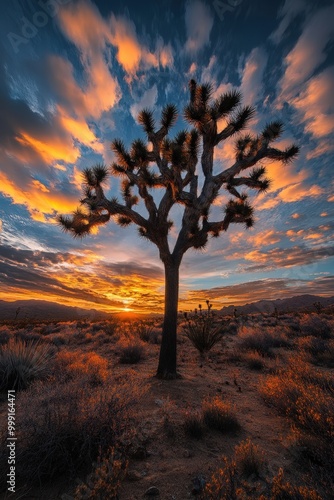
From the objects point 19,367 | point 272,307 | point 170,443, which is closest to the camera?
point 170,443

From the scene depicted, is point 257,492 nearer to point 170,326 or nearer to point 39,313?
point 170,326

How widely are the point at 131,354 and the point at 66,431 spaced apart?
19.3ft

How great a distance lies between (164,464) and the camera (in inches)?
114

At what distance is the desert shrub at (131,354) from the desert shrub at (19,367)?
2.76m

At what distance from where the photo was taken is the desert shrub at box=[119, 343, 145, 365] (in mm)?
8234

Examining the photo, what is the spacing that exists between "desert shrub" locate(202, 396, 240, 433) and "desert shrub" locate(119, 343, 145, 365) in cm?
496

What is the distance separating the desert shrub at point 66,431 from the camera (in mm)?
2523

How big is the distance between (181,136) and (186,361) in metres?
8.66

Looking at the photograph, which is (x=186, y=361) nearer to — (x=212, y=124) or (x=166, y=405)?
(x=166, y=405)

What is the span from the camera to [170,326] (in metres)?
6.75

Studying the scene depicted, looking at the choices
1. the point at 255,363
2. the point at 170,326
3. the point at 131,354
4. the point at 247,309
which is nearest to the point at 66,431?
the point at 170,326

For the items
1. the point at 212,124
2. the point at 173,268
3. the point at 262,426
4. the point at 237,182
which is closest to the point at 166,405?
the point at 262,426

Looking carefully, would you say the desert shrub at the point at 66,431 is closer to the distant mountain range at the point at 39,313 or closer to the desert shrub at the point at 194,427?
the desert shrub at the point at 194,427

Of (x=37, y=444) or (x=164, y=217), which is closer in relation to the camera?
(x=37, y=444)
